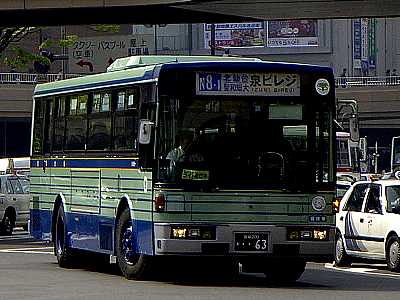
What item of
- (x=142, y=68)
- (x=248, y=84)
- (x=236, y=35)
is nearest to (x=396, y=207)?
(x=248, y=84)

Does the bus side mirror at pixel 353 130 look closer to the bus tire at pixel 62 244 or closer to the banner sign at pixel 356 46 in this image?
the bus tire at pixel 62 244

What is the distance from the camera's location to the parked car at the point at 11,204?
36906 mm

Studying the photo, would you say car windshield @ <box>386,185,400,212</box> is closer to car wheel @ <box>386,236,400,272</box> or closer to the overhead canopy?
car wheel @ <box>386,236,400,272</box>

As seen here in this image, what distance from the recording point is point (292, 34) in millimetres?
107125

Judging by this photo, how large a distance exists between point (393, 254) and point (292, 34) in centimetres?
8601

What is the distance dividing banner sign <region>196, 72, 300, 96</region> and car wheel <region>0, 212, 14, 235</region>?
789 inches

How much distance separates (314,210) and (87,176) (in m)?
4.39

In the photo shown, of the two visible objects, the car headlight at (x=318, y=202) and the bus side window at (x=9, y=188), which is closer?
the car headlight at (x=318, y=202)

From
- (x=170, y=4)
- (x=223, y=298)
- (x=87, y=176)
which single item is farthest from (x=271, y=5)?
(x=223, y=298)

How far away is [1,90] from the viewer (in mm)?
79000

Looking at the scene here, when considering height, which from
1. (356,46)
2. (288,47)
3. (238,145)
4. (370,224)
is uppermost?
(288,47)

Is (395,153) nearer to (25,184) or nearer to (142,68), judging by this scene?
(25,184)

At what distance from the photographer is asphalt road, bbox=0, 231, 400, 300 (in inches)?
643

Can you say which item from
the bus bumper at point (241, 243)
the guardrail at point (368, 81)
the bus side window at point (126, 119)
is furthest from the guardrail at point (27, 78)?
the bus bumper at point (241, 243)
